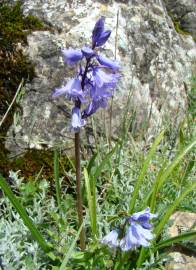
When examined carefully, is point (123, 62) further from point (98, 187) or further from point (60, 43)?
point (98, 187)

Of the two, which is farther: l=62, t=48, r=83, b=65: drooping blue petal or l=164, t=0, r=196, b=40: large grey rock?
l=164, t=0, r=196, b=40: large grey rock

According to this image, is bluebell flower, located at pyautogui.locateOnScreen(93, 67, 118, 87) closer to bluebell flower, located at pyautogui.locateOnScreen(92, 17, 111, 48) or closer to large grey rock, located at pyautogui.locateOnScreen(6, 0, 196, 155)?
bluebell flower, located at pyautogui.locateOnScreen(92, 17, 111, 48)

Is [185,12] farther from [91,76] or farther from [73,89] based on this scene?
[73,89]

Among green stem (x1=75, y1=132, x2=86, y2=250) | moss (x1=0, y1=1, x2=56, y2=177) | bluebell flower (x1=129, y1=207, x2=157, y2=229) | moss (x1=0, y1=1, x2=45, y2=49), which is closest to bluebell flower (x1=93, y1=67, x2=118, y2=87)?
green stem (x1=75, y1=132, x2=86, y2=250)

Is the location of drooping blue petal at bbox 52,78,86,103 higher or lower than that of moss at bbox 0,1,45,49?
higher

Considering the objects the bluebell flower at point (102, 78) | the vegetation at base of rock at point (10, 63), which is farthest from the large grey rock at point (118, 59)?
the bluebell flower at point (102, 78)

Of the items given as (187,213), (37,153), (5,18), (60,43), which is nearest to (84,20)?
(60,43)

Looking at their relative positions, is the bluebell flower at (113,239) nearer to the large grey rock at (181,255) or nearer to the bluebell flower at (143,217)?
the bluebell flower at (143,217)
